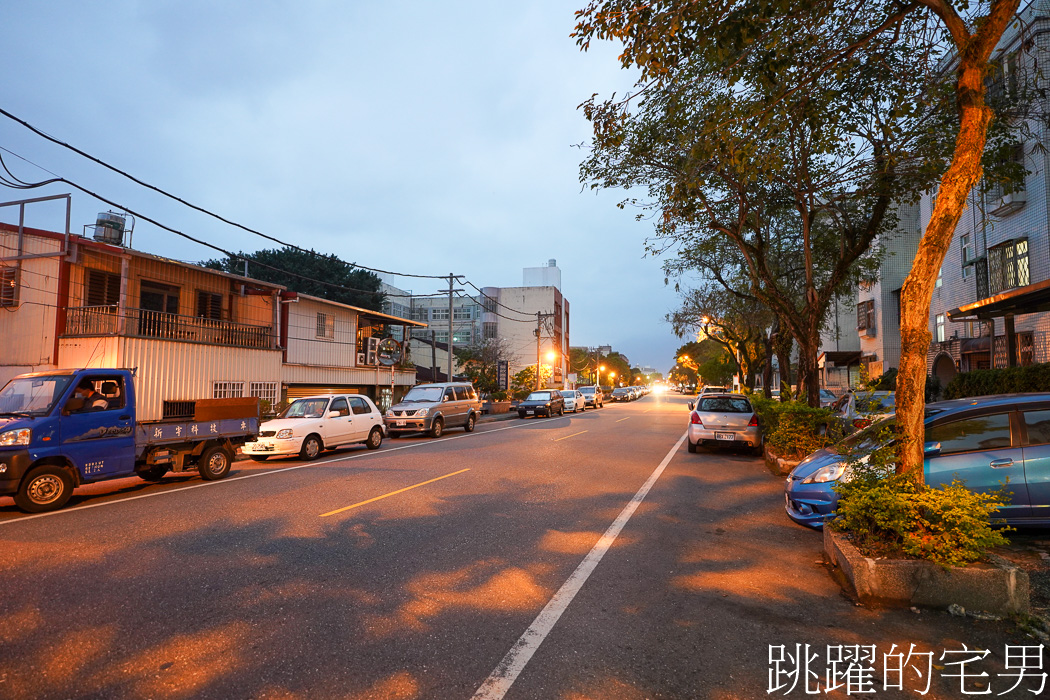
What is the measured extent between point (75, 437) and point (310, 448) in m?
5.81

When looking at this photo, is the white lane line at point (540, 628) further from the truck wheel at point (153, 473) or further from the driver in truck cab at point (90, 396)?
the truck wheel at point (153, 473)

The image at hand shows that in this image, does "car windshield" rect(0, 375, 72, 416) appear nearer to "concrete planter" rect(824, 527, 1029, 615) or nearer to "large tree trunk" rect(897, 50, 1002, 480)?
"concrete planter" rect(824, 527, 1029, 615)

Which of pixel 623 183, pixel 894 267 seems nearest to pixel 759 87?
pixel 623 183

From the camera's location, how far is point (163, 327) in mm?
19859

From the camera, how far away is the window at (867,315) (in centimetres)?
3488

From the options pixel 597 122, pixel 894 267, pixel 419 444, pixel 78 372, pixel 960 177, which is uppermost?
pixel 894 267

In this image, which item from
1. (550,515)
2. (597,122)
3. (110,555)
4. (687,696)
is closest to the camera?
(687,696)

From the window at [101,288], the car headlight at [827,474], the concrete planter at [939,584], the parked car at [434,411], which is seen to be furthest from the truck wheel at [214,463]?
the window at [101,288]

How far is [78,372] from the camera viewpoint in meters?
8.56

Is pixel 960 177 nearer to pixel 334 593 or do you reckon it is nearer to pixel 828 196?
pixel 334 593

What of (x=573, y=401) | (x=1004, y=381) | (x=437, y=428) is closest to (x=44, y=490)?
(x=437, y=428)

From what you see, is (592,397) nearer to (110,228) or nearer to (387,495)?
(110,228)

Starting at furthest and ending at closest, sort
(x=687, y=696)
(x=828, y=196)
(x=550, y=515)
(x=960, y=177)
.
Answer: (x=828, y=196) → (x=550, y=515) → (x=960, y=177) → (x=687, y=696)

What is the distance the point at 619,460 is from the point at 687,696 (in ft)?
32.7
